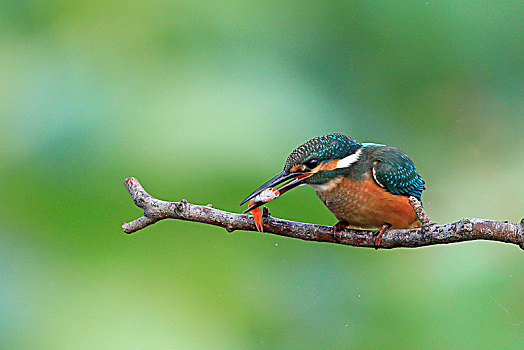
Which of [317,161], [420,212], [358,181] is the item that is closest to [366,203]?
[358,181]

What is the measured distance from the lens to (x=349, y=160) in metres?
1.21

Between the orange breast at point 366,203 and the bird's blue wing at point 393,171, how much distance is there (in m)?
0.02

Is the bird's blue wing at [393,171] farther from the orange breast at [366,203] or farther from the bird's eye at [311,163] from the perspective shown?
the bird's eye at [311,163]

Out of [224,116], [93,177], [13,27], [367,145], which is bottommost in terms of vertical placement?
[367,145]

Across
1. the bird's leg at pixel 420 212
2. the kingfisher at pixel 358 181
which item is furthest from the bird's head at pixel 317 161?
the bird's leg at pixel 420 212

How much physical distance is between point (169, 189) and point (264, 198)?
1545 millimetres

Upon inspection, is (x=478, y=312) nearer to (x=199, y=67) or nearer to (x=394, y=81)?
(x=394, y=81)

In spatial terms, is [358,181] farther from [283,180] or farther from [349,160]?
[283,180]

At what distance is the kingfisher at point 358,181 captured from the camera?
1146mm

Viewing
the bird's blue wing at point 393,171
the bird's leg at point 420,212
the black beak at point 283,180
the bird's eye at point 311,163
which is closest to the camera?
the bird's leg at point 420,212

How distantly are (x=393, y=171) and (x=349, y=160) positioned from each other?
11cm

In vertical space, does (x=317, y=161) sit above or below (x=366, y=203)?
above

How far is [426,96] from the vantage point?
2.81m

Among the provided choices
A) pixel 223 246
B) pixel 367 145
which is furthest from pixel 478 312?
pixel 367 145
